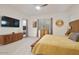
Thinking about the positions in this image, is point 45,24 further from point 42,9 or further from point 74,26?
point 74,26

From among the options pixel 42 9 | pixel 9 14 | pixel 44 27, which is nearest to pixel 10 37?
pixel 9 14

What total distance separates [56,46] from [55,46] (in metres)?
0.02

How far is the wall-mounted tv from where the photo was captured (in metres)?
2.04

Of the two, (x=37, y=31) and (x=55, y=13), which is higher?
(x=55, y=13)

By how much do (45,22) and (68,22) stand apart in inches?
16.1

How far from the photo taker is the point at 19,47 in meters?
2.13

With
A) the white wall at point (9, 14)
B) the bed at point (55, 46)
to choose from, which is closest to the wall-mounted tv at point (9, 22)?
the white wall at point (9, 14)

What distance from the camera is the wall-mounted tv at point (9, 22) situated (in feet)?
6.69

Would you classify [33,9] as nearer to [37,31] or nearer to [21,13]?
[21,13]

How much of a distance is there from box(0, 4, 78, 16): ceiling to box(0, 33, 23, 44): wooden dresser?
16.4 inches

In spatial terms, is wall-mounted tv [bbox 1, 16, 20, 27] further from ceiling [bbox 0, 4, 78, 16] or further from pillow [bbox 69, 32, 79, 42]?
pillow [bbox 69, 32, 79, 42]

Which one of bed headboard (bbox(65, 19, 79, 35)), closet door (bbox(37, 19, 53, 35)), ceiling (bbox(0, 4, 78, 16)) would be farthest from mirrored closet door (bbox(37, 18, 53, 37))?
bed headboard (bbox(65, 19, 79, 35))
